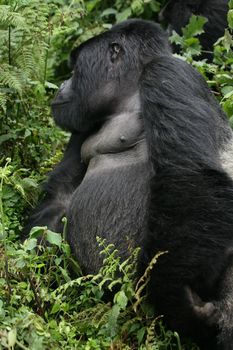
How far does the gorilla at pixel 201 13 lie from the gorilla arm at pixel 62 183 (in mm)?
2819

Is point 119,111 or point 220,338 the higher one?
point 119,111

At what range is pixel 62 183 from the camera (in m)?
5.06

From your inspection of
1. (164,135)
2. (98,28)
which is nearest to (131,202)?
(164,135)

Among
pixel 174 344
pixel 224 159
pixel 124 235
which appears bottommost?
pixel 174 344

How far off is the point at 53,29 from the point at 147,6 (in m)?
2.18

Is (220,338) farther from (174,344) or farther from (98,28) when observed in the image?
(98,28)

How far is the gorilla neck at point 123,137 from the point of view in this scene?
4605 mm

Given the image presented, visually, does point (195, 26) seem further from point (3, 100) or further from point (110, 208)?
point (110, 208)

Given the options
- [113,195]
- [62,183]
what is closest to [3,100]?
[62,183]

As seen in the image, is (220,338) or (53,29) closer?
(220,338)

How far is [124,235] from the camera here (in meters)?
4.42

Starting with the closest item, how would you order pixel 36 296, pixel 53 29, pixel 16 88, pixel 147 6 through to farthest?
pixel 36 296 → pixel 16 88 → pixel 53 29 → pixel 147 6

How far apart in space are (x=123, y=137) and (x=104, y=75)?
409 mm

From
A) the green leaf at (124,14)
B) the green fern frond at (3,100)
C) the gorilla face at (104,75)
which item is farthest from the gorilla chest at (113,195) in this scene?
the green leaf at (124,14)
